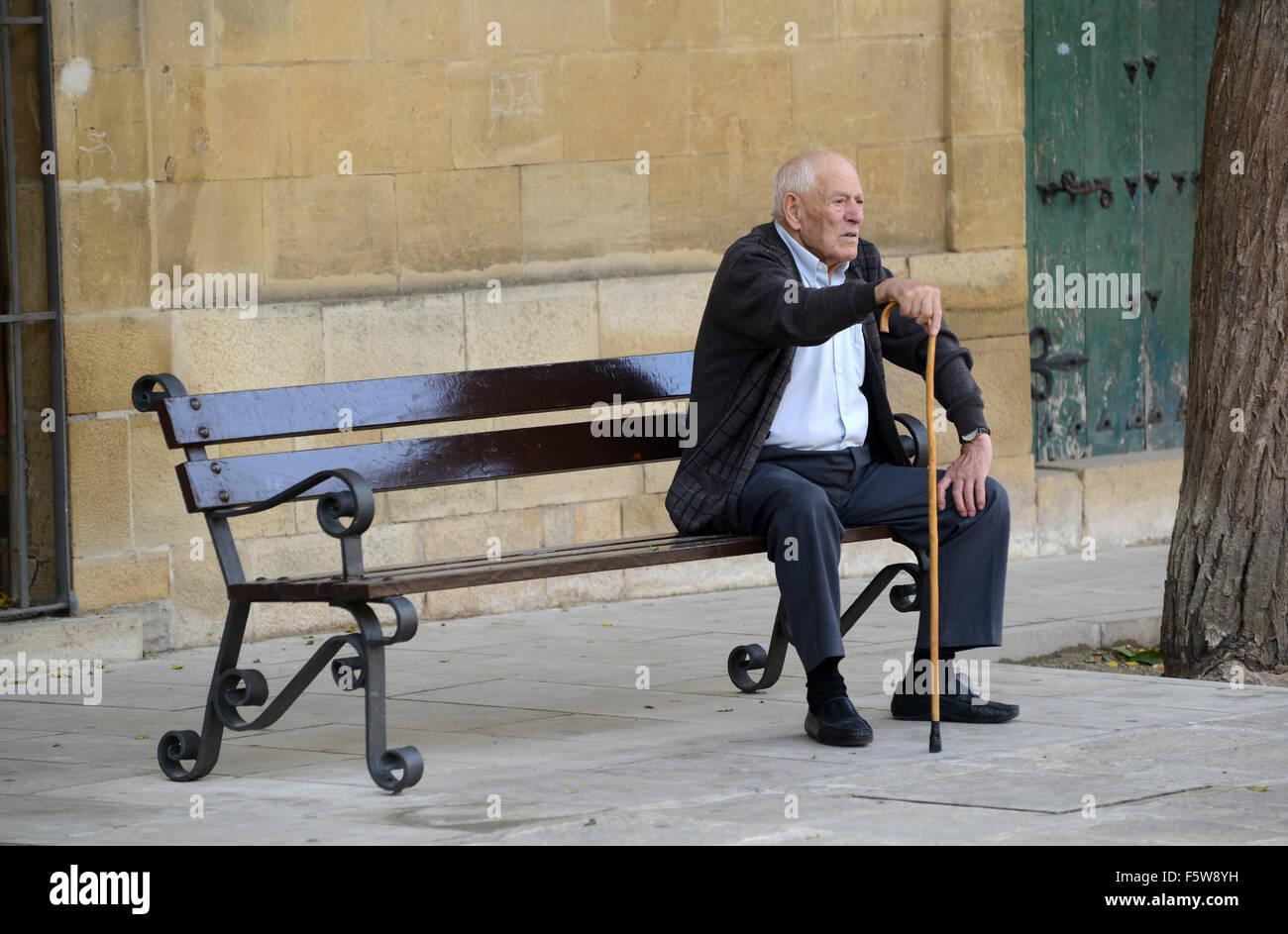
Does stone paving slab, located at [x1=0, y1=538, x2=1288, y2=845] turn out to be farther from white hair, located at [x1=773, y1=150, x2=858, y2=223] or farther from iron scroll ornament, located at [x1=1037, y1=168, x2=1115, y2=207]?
iron scroll ornament, located at [x1=1037, y1=168, x2=1115, y2=207]

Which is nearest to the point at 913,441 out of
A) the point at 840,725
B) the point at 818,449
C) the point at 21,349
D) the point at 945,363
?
the point at 945,363

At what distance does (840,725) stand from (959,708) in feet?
1.61

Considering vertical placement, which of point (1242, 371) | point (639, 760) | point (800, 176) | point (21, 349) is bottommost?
point (639, 760)

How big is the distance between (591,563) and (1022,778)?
126 centimetres

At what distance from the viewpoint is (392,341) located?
26.1 feet

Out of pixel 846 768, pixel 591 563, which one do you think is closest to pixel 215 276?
pixel 591 563

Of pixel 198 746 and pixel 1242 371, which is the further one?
pixel 1242 371

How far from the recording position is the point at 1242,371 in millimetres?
6719

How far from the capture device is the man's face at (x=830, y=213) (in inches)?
234

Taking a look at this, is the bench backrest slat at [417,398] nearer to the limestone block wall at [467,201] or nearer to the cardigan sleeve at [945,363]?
the cardigan sleeve at [945,363]

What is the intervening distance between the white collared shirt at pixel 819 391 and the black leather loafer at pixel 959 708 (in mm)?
731

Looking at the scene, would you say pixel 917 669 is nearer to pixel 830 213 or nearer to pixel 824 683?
pixel 824 683

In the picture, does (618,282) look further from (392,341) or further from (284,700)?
(284,700)

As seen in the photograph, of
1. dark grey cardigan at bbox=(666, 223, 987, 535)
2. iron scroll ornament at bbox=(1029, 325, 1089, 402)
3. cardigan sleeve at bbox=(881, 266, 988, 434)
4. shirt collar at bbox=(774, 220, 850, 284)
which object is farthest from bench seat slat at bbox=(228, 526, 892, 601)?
iron scroll ornament at bbox=(1029, 325, 1089, 402)
